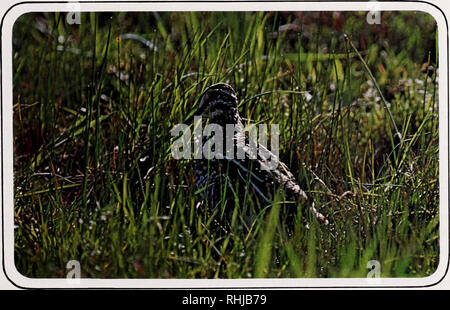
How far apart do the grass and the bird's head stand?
7cm

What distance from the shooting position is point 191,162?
6.13 feet

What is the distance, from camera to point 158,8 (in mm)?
1824

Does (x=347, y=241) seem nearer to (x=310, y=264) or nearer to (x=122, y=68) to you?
(x=310, y=264)

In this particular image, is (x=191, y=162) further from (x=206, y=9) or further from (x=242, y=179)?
(x=206, y=9)

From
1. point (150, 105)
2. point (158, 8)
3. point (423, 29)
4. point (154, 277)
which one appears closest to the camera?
point (154, 277)

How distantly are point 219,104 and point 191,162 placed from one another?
0.63 ft

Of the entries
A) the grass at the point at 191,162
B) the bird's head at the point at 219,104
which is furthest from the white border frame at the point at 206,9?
the bird's head at the point at 219,104

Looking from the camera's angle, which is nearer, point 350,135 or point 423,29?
point 350,135

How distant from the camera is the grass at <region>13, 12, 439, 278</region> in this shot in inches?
68.4

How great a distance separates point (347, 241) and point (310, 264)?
5.2 inches

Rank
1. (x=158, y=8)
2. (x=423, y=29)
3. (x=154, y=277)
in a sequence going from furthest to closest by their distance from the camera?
(x=423, y=29), (x=158, y=8), (x=154, y=277)

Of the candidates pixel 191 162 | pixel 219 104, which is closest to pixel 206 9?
pixel 219 104

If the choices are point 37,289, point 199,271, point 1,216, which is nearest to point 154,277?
point 199,271
